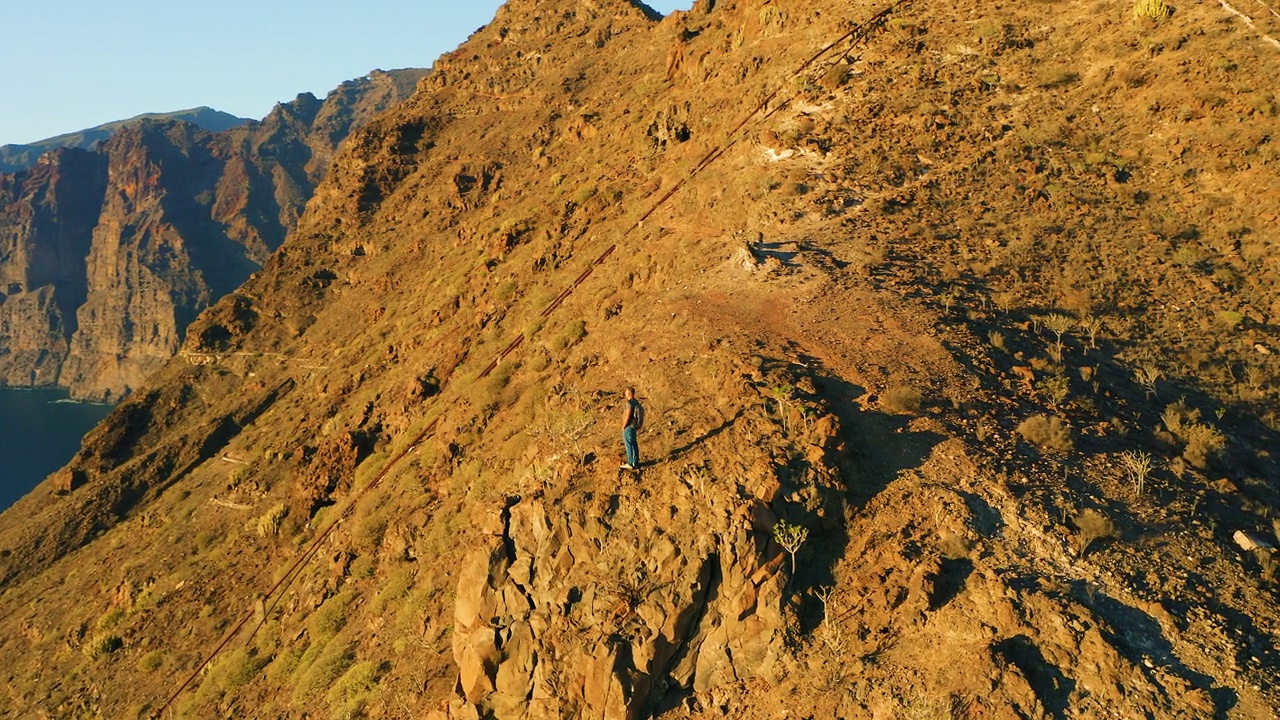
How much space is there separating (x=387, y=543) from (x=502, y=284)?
39.8 ft

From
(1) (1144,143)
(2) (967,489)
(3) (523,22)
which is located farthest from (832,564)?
(3) (523,22)

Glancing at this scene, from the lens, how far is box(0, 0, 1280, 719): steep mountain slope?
10070 mm

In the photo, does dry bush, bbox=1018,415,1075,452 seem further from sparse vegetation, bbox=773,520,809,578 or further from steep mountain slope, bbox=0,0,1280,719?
sparse vegetation, bbox=773,520,809,578

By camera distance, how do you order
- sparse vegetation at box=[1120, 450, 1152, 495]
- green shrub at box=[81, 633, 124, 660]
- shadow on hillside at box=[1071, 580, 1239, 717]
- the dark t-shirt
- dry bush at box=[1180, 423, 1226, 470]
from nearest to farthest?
shadow on hillside at box=[1071, 580, 1239, 717]
sparse vegetation at box=[1120, 450, 1152, 495]
the dark t-shirt
dry bush at box=[1180, 423, 1226, 470]
green shrub at box=[81, 633, 124, 660]

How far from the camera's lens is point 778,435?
39.8ft

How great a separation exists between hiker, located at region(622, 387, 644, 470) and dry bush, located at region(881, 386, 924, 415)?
459cm

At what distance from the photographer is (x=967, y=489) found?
1129 centimetres

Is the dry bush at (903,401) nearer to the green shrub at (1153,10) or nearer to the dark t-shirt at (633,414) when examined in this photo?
the dark t-shirt at (633,414)

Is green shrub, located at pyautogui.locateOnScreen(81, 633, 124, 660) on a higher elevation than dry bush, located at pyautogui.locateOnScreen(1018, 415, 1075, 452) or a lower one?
lower

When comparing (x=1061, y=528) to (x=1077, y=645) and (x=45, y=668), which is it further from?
(x=45, y=668)

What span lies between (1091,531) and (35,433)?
101 m

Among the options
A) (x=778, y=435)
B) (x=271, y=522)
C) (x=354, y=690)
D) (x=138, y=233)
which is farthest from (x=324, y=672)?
(x=138, y=233)

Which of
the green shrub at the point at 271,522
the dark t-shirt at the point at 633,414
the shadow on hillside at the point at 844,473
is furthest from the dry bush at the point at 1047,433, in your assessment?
the green shrub at the point at 271,522

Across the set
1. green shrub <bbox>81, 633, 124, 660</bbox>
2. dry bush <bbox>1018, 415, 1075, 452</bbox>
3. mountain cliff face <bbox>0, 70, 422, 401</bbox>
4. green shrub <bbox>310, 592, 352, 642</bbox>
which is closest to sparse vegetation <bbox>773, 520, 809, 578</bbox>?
dry bush <bbox>1018, 415, 1075, 452</bbox>
